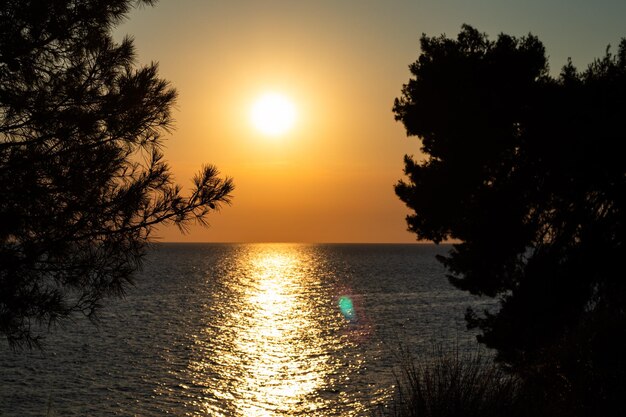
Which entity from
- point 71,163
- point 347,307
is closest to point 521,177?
point 71,163

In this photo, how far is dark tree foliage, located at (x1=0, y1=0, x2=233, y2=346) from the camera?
32.2ft

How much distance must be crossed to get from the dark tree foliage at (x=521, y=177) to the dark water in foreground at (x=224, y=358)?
8982 mm

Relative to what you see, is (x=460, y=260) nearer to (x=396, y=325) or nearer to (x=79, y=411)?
(x=79, y=411)

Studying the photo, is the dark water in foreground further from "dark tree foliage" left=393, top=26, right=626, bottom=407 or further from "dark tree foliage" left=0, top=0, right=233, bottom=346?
"dark tree foliage" left=393, top=26, right=626, bottom=407

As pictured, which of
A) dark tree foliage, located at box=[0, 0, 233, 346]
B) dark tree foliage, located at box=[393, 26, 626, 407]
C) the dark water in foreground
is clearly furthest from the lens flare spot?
dark tree foliage, located at box=[0, 0, 233, 346]

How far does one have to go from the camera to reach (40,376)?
31797mm

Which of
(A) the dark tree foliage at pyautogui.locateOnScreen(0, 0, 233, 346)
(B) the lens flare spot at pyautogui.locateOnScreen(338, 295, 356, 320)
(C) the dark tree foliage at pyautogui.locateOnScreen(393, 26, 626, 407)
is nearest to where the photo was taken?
(A) the dark tree foliage at pyautogui.locateOnScreen(0, 0, 233, 346)

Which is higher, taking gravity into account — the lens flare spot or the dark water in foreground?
the lens flare spot

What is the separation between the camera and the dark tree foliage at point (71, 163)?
387 inches

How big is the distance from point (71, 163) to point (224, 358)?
30.9 metres

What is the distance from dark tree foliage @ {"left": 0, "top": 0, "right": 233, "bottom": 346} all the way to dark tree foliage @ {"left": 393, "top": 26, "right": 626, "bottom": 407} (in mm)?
13458

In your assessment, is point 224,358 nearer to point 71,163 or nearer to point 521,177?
point 521,177

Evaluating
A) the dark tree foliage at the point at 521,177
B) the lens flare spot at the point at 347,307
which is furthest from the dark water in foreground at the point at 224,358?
the dark tree foliage at the point at 521,177

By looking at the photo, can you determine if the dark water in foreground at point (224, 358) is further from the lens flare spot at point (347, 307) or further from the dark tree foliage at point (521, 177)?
the dark tree foliage at point (521, 177)
